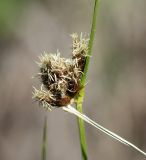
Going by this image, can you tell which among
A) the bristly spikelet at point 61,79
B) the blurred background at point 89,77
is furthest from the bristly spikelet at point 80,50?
the blurred background at point 89,77

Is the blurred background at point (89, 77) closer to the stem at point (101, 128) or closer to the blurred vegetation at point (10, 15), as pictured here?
the blurred vegetation at point (10, 15)

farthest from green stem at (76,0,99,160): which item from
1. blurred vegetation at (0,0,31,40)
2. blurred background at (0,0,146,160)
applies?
blurred vegetation at (0,0,31,40)

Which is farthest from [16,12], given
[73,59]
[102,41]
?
[73,59]

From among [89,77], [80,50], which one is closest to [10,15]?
[89,77]

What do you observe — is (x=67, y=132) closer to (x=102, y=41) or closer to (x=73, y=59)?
(x=102, y=41)

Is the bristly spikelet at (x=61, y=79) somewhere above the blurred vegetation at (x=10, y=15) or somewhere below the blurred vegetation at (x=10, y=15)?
below

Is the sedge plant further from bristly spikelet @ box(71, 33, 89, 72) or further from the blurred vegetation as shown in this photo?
the blurred vegetation

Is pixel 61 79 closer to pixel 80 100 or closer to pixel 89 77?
pixel 80 100
